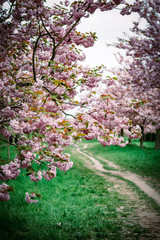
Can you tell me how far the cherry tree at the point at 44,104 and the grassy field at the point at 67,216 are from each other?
120 cm

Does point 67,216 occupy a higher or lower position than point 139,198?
higher

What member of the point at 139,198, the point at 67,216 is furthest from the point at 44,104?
the point at 139,198

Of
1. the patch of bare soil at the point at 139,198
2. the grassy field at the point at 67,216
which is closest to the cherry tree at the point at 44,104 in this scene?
the grassy field at the point at 67,216

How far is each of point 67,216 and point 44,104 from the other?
398 centimetres

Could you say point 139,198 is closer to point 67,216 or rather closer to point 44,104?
point 67,216

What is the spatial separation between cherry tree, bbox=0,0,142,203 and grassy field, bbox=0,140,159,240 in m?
1.20

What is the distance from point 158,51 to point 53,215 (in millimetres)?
8559

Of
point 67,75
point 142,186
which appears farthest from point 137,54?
point 142,186

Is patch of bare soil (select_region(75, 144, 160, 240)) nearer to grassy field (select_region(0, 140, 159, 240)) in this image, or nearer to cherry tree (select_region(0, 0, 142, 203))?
grassy field (select_region(0, 140, 159, 240))

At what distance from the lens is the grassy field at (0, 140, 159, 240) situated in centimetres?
483

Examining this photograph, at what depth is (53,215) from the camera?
19.3ft

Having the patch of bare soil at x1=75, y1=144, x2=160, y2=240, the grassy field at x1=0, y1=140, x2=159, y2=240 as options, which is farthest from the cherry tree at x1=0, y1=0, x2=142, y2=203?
the patch of bare soil at x1=75, y1=144, x2=160, y2=240

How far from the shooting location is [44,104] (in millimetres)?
4203

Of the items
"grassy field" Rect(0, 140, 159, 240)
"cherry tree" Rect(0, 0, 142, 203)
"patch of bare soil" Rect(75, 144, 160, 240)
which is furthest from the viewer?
"patch of bare soil" Rect(75, 144, 160, 240)
